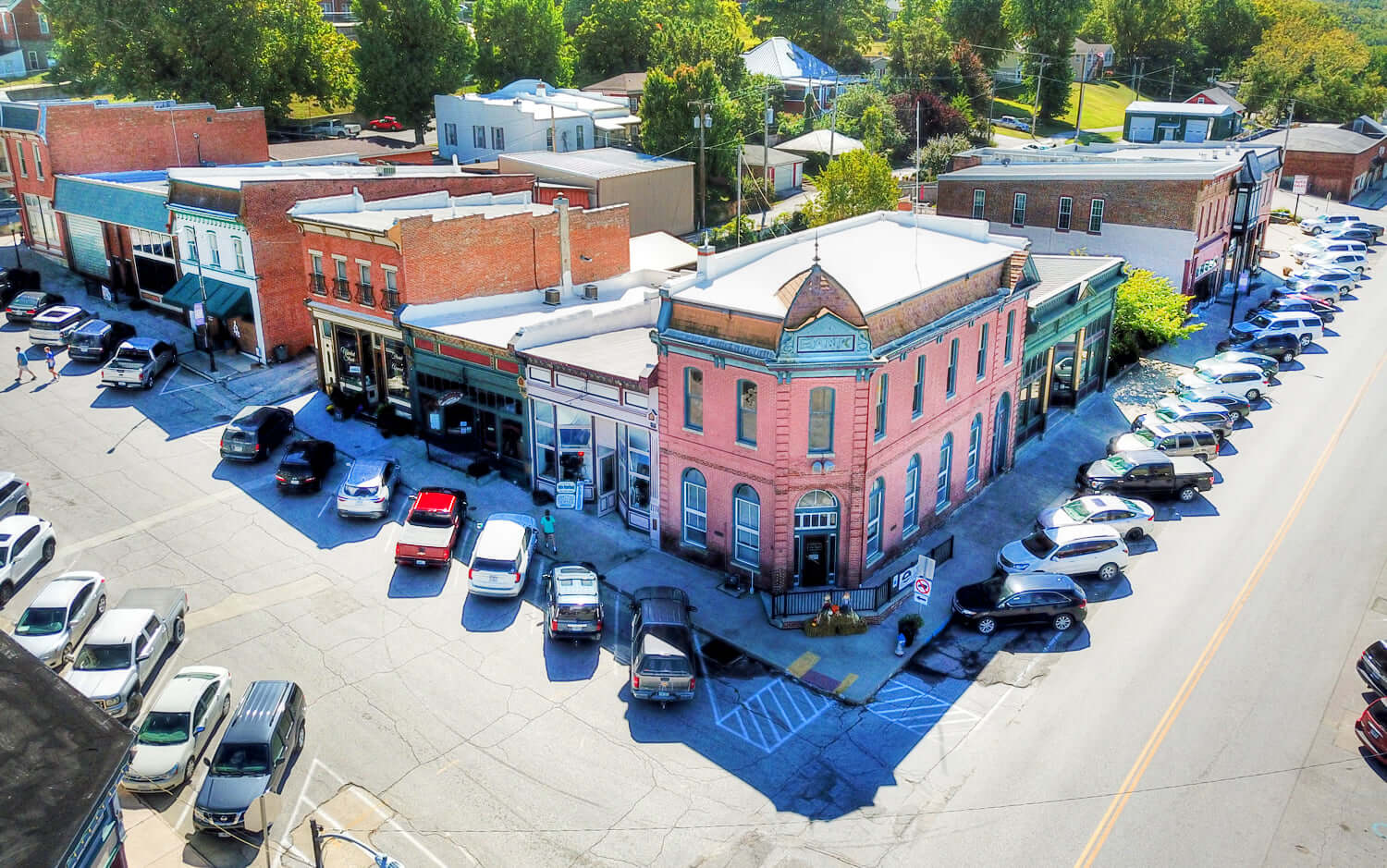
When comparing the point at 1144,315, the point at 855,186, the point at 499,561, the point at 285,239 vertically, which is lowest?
the point at 499,561

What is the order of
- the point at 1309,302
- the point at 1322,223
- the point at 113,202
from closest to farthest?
the point at 113,202, the point at 1309,302, the point at 1322,223

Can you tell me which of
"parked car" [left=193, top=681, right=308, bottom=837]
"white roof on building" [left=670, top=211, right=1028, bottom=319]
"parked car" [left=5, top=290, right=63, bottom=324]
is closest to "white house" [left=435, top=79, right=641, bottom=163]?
"parked car" [left=5, top=290, right=63, bottom=324]

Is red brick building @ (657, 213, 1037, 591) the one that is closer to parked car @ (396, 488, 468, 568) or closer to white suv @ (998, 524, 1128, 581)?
white suv @ (998, 524, 1128, 581)

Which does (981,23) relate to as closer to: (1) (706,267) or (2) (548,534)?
(1) (706,267)

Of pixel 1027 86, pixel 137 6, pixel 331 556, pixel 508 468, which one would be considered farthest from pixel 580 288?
pixel 1027 86

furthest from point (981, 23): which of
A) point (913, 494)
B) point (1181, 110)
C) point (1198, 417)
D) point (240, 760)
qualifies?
point (240, 760)

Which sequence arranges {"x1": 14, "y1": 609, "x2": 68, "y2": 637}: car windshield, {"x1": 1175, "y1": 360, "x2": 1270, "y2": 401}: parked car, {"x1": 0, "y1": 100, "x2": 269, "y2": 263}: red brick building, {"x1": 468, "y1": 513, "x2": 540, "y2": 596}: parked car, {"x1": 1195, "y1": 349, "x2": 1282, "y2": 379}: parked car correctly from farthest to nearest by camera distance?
{"x1": 0, "y1": 100, "x2": 269, "y2": 263}: red brick building → {"x1": 1195, "y1": 349, "x2": 1282, "y2": 379}: parked car → {"x1": 1175, "y1": 360, "x2": 1270, "y2": 401}: parked car → {"x1": 468, "y1": 513, "x2": 540, "y2": 596}: parked car → {"x1": 14, "y1": 609, "x2": 68, "y2": 637}: car windshield

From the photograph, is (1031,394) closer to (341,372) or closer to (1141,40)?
(341,372)

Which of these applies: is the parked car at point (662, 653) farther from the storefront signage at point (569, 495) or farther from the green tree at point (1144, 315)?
the green tree at point (1144, 315)
